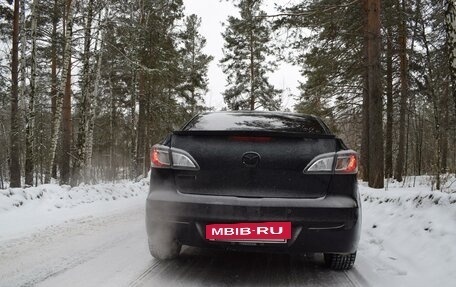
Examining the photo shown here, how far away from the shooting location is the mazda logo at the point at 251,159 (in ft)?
11.1

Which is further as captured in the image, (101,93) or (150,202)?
(101,93)

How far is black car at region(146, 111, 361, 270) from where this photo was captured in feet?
10.8

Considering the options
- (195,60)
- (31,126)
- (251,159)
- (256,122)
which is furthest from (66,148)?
(195,60)

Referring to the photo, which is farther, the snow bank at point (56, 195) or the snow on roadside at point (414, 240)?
the snow bank at point (56, 195)

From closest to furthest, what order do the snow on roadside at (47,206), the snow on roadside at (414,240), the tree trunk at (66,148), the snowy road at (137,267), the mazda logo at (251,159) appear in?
the mazda logo at (251,159), the snowy road at (137,267), the snow on roadside at (414,240), the snow on roadside at (47,206), the tree trunk at (66,148)

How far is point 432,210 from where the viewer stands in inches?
192

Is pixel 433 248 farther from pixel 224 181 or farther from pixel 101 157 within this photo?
pixel 101 157

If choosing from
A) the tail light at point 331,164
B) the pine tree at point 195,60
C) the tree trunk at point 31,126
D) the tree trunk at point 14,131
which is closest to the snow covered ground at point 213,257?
the tail light at point 331,164

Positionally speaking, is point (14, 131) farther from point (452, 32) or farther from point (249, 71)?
point (249, 71)

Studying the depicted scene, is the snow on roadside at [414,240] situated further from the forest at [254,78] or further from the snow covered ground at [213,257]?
the forest at [254,78]

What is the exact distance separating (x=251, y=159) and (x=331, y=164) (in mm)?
656

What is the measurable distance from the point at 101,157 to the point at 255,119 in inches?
1484

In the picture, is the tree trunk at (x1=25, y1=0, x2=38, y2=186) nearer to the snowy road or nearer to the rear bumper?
the snowy road

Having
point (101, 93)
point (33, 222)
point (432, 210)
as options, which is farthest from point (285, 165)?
point (101, 93)
